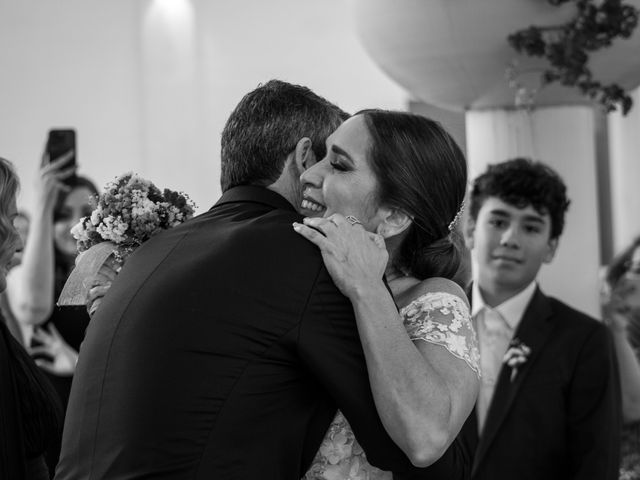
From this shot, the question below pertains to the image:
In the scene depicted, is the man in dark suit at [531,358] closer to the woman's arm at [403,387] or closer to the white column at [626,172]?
the woman's arm at [403,387]

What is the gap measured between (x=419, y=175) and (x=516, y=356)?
65.6 inches

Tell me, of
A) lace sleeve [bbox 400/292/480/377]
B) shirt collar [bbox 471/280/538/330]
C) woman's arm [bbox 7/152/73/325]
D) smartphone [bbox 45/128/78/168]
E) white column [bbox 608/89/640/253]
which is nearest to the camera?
lace sleeve [bbox 400/292/480/377]

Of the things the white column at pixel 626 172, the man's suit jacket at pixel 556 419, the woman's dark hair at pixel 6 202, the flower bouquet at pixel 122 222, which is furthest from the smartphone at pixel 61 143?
the white column at pixel 626 172

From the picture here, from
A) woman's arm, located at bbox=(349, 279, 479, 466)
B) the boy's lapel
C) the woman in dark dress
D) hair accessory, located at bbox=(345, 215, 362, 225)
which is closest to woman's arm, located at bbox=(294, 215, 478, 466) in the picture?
woman's arm, located at bbox=(349, 279, 479, 466)

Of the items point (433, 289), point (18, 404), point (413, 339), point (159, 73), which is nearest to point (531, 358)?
point (433, 289)

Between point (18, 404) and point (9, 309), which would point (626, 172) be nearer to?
point (9, 309)

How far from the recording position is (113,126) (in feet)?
35.3

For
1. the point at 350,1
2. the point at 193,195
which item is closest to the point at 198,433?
the point at 350,1

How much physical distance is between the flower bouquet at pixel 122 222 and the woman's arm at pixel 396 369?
26.2 inches

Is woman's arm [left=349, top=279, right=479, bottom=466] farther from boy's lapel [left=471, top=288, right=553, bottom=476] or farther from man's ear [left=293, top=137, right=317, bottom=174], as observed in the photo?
boy's lapel [left=471, top=288, right=553, bottom=476]

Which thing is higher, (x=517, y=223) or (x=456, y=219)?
(x=456, y=219)

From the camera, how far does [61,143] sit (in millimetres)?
4703

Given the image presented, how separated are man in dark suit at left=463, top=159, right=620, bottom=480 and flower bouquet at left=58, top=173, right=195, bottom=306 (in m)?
1.41

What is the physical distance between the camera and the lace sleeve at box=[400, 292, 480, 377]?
2.25 metres
